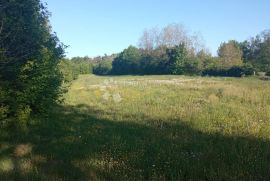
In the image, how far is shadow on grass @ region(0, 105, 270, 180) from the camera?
781 cm

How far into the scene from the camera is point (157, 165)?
8461 millimetres

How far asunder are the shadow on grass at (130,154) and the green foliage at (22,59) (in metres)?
1.32

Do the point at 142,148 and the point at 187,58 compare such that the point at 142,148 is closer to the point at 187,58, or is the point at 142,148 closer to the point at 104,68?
the point at 187,58

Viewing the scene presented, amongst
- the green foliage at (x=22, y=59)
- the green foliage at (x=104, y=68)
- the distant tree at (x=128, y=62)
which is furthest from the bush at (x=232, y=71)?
the green foliage at (x=22, y=59)

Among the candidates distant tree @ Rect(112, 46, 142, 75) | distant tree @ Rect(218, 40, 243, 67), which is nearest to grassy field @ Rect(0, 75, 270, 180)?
distant tree @ Rect(218, 40, 243, 67)

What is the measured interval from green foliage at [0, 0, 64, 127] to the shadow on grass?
4.33 feet

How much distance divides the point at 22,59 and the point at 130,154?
715 cm

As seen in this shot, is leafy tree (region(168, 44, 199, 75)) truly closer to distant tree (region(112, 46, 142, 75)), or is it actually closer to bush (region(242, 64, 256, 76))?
bush (region(242, 64, 256, 76))

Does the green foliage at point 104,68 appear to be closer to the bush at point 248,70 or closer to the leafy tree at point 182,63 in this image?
the leafy tree at point 182,63

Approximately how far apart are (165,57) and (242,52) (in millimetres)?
27454

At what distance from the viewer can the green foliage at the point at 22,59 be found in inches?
518

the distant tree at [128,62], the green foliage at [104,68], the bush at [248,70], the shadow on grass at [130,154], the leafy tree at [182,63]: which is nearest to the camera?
the shadow on grass at [130,154]

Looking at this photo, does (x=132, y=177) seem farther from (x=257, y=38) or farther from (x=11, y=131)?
(x=257, y=38)

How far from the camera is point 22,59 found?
14.4m
